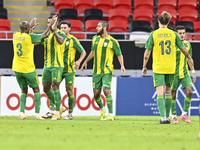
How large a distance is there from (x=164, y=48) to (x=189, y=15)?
28.3 feet

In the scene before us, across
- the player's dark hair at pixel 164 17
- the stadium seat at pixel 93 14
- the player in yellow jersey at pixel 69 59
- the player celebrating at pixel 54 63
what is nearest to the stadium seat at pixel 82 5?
the stadium seat at pixel 93 14

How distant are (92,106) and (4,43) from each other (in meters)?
3.49

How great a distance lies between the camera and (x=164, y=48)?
6367 mm

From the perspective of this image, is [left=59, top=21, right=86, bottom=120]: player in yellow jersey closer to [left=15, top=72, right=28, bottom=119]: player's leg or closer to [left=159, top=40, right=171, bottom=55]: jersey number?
[left=15, top=72, right=28, bottom=119]: player's leg

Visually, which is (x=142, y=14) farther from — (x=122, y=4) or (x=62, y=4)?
(x=62, y=4)

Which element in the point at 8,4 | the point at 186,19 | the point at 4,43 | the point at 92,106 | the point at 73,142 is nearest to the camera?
the point at 73,142

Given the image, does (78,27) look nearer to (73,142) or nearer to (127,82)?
(127,82)

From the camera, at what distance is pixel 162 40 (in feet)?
20.8

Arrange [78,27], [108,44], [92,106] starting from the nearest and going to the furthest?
[108,44]
[92,106]
[78,27]

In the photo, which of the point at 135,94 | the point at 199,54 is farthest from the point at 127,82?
the point at 199,54

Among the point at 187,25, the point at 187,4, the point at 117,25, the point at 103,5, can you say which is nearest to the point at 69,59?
the point at 117,25

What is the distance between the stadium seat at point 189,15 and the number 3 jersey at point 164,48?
8463 mm

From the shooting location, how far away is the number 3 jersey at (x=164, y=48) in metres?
6.35

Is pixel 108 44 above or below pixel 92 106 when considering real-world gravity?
above
